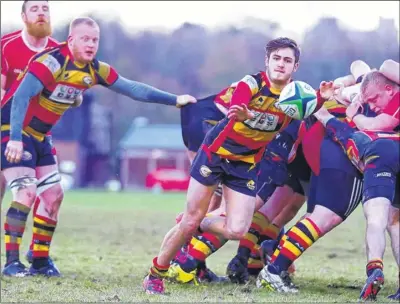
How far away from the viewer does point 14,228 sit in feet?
28.9

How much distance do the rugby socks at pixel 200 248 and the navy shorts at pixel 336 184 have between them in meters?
0.81

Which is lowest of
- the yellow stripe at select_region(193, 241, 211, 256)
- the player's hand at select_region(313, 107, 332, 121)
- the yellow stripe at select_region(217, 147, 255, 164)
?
the yellow stripe at select_region(193, 241, 211, 256)

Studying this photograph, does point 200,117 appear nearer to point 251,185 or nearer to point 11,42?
point 251,185

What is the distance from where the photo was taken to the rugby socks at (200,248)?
320 inches

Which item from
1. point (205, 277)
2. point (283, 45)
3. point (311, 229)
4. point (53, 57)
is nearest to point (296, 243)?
point (311, 229)

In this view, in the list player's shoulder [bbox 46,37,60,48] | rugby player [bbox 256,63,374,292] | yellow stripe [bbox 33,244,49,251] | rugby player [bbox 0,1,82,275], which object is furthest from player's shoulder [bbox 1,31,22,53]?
rugby player [bbox 256,63,374,292]

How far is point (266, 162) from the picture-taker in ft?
27.8

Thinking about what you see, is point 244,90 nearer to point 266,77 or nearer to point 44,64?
point 266,77

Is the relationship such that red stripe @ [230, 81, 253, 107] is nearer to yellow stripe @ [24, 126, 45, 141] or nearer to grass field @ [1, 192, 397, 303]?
grass field @ [1, 192, 397, 303]

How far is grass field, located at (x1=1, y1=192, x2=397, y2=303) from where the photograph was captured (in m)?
7.22

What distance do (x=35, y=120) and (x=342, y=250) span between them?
5986 mm

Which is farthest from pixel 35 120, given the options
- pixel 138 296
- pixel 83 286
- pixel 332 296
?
pixel 332 296

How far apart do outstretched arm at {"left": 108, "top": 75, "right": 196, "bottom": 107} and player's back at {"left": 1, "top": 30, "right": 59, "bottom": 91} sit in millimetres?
775

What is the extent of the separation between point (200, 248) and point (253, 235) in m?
0.62
